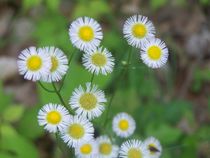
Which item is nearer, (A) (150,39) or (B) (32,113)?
(A) (150,39)

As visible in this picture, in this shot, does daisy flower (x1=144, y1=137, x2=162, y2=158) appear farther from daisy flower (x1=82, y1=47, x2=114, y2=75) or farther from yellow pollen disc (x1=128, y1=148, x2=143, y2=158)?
daisy flower (x1=82, y1=47, x2=114, y2=75)

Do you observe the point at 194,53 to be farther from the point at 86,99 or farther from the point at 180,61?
the point at 86,99

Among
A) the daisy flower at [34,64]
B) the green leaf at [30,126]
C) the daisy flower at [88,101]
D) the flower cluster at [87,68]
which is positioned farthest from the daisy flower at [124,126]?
the green leaf at [30,126]

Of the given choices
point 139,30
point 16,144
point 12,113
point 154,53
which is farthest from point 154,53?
point 12,113

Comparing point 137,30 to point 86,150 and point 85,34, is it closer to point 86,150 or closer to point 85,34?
point 85,34

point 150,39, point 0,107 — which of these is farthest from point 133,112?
point 150,39
